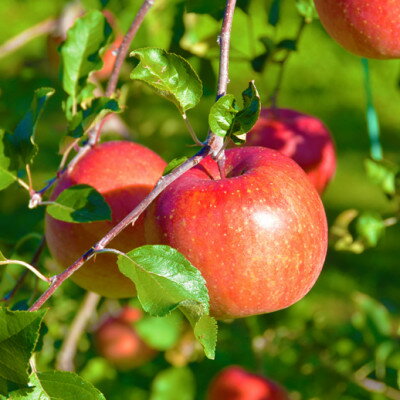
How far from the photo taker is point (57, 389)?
82 centimetres

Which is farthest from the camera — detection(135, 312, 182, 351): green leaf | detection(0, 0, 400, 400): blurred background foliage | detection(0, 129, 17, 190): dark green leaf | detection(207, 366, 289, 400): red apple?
detection(135, 312, 182, 351): green leaf

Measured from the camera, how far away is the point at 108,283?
1008 mm

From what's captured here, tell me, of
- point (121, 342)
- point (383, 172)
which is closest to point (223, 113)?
point (383, 172)

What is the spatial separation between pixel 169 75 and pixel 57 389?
36 cm

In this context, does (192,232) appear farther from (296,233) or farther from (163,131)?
(163,131)

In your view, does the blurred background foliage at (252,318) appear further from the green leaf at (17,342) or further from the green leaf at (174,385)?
the green leaf at (17,342)

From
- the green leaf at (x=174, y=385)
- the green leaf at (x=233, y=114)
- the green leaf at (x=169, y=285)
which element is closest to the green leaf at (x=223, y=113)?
the green leaf at (x=233, y=114)

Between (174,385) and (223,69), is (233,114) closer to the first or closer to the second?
(223,69)

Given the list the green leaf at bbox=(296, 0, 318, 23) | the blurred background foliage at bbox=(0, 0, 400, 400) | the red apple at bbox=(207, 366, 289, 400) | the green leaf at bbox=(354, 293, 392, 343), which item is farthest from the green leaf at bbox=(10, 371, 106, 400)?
the green leaf at bbox=(354, 293, 392, 343)

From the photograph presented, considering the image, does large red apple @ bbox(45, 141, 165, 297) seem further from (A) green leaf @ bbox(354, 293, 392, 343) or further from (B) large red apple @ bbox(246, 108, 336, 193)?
(A) green leaf @ bbox(354, 293, 392, 343)

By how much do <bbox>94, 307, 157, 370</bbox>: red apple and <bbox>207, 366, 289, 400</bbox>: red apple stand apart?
0.53 metres

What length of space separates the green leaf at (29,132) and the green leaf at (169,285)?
279 mm

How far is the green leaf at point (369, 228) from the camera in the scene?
1.24 metres

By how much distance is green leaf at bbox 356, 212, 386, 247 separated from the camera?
1238 millimetres
